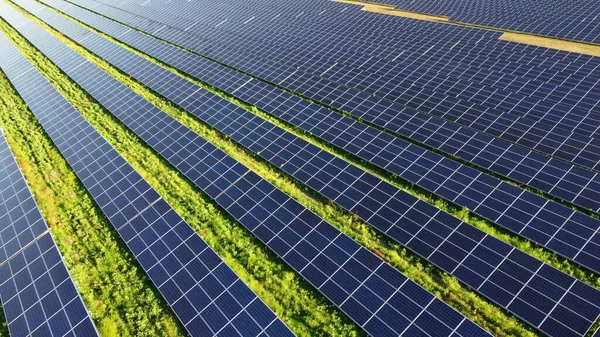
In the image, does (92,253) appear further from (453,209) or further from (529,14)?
(529,14)

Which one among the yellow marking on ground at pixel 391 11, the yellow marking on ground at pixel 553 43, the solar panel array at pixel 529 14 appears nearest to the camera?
the yellow marking on ground at pixel 553 43

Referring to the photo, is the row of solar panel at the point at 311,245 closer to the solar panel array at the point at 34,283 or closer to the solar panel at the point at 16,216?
the solar panel array at the point at 34,283

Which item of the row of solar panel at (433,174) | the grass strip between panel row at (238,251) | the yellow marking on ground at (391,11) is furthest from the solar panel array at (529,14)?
the grass strip between panel row at (238,251)

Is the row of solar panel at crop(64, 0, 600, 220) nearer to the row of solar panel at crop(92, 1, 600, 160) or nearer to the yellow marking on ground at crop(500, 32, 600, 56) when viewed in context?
the row of solar panel at crop(92, 1, 600, 160)

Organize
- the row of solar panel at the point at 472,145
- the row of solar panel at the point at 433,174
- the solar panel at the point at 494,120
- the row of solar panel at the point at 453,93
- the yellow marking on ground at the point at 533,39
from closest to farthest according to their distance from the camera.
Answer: the row of solar panel at the point at 433,174, the row of solar panel at the point at 472,145, the solar panel at the point at 494,120, the row of solar panel at the point at 453,93, the yellow marking on ground at the point at 533,39

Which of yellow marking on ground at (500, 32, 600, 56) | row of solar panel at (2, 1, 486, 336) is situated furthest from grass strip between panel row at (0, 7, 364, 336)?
yellow marking on ground at (500, 32, 600, 56)

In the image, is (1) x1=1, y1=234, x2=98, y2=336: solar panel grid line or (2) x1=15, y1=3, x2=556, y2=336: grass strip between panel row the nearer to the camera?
(2) x1=15, y1=3, x2=556, y2=336: grass strip between panel row

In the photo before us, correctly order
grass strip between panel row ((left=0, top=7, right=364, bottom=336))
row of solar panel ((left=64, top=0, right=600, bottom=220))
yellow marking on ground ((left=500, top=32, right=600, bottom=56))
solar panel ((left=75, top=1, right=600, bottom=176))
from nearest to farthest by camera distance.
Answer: grass strip between panel row ((left=0, top=7, right=364, bottom=336)) → row of solar panel ((left=64, top=0, right=600, bottom=220)) → solar panel ((left=75, top=1, right=600, bottom=176)) → yellow marking on ground ((left=500, top=32, right=600, bottom=56))

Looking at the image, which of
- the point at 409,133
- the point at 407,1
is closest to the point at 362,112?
the point at 409,133
